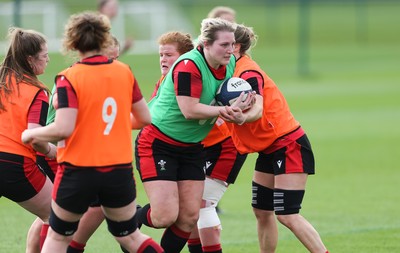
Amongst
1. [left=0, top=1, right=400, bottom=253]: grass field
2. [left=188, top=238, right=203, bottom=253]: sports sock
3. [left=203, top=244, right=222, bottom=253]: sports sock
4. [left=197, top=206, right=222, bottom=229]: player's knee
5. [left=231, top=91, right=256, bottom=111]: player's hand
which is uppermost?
[left=231, top=91, right=256, bottom=111]: player's hand

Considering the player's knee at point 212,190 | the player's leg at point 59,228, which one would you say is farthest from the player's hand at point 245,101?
the player's leg at point 59,228

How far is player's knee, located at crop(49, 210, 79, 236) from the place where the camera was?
638cm

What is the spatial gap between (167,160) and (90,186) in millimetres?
1386

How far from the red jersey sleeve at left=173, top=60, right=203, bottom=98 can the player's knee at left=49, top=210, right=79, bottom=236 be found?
1463mm

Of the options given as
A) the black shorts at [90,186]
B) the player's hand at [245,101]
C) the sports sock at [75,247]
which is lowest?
the sports sock at [75,247]

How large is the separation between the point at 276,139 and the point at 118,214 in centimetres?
195

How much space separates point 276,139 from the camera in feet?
25.9

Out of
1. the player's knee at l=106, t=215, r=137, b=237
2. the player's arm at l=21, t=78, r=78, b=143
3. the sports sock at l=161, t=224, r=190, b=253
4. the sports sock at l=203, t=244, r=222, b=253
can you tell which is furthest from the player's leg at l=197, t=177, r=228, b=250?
the player's arm at l=21, t=78, r=78, b=143

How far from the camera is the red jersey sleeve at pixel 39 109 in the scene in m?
6.95

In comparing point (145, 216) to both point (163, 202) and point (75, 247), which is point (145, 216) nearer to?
point (163, 202)

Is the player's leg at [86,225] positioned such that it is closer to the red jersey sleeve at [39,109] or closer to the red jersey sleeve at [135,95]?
the red jersey sleeve at [39,109]

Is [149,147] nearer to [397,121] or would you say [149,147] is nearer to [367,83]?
[397,121]

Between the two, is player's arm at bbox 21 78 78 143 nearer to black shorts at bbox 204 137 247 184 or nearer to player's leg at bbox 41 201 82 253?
player's leg at bbox 41 201 82 253

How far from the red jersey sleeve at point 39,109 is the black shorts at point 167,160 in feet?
3.23
